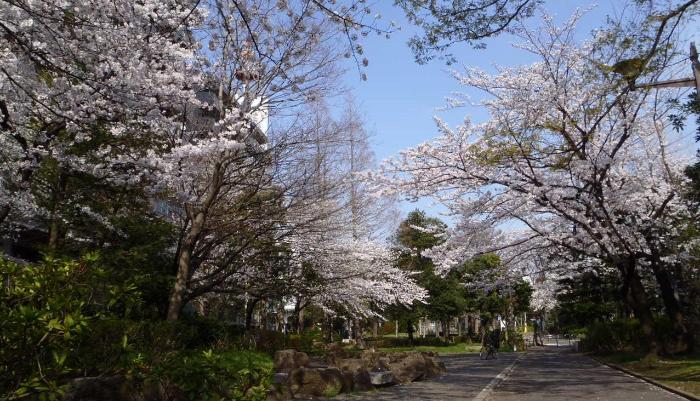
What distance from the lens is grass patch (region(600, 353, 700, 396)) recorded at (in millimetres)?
11541

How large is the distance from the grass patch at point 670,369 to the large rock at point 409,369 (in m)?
5.47

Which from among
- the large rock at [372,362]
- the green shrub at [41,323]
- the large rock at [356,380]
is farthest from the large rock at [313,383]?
the green shrub at [41,323]

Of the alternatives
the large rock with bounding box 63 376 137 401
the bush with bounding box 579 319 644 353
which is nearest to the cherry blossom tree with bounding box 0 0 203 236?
the large rock with bounding box 63 376 137 401

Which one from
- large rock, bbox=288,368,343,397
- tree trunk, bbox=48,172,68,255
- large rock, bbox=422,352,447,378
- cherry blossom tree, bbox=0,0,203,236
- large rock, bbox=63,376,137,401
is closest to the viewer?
large rock, bbox=63,376,137,401

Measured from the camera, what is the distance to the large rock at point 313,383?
10198mm

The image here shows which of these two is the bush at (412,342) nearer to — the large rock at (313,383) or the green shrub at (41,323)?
the large rock at (313,383)

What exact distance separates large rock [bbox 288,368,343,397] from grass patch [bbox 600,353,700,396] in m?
6.52

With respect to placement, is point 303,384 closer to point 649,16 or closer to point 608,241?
point 649,16

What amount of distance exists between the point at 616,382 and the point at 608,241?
4.51 m

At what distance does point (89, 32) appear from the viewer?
7.68m

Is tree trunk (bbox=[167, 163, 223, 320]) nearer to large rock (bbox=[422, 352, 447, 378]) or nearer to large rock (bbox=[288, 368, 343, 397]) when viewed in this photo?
large rock (bbox=[288, 368, 343, 397])

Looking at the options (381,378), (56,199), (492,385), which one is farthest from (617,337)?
(56,199)

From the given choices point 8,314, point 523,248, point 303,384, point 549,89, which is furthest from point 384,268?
point 8,314

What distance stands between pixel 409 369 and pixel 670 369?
7.14 m
